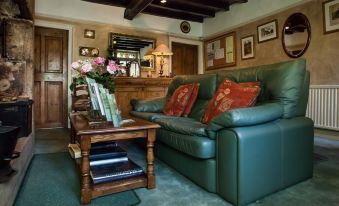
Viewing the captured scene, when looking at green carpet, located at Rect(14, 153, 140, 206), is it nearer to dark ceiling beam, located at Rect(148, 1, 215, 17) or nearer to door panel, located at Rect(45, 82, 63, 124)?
door panel, located at Rect(45, 82, 63, 124)

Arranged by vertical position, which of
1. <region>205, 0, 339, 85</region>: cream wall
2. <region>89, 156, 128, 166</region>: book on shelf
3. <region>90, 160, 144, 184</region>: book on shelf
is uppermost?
<region>205, 0, 339, 85</region>: cream wall

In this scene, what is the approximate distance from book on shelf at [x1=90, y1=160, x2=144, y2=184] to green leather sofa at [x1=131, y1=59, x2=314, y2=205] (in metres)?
0.40

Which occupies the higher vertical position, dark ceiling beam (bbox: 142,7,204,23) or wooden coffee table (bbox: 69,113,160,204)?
dark ceiling beam (bbox: 142,7,204,23)

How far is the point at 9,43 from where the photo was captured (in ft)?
8.28

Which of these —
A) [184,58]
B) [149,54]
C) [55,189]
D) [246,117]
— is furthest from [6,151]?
[184,58]

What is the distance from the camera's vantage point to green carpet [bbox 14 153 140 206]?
146cm

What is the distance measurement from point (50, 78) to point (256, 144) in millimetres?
4127

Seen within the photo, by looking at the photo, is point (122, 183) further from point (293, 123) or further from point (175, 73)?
point (175, 73)

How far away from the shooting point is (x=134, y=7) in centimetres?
435

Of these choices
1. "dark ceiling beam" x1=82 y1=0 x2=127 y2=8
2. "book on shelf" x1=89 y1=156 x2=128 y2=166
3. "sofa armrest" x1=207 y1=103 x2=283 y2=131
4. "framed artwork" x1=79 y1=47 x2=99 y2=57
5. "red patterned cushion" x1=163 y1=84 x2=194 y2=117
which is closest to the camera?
"sofa armrest" x1=207 y1=103 x2=283 y2=131

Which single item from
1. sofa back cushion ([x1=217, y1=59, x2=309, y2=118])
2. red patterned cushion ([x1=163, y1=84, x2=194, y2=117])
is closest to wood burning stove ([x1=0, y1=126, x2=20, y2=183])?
red patterned cushion ([x1=163, y1=84, x2=194, y2=117])

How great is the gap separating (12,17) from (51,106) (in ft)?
7.10

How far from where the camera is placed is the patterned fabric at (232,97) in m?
1.81

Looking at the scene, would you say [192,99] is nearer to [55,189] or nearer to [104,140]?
[104,140]
